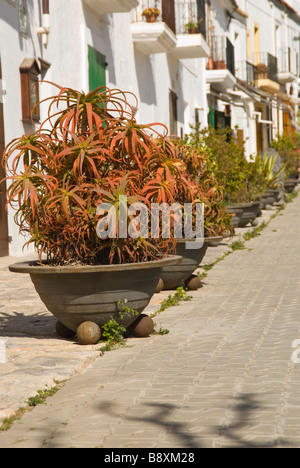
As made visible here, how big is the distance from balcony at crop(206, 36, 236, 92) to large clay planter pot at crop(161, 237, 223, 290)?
2136 cm

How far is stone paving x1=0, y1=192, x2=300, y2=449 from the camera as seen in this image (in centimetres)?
424

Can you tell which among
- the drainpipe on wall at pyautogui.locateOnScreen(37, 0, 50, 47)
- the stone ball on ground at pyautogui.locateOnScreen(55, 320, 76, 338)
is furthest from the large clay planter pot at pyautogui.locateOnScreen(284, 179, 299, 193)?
the stone ball on ground at pyautogui.locateOnScreen(55, 320, 76, 338)

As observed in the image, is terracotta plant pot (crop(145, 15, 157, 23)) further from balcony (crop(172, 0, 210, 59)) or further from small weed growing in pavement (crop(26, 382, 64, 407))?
small weed growing in pavement (crop(26, 382, 64, 407))

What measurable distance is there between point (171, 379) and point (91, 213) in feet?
5.06

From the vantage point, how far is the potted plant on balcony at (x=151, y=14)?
67.1ft

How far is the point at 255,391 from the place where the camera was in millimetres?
5016

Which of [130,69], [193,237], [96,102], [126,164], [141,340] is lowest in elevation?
[141,340]

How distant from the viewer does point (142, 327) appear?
676 centimetres

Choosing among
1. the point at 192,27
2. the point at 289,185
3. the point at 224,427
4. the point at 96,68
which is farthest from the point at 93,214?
the point at 289,185

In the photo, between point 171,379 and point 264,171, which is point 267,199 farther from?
point 171,379

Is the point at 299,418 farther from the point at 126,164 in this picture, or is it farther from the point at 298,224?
the point at 298,224

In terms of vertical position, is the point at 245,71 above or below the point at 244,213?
above

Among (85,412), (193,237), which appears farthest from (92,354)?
(193,237)
